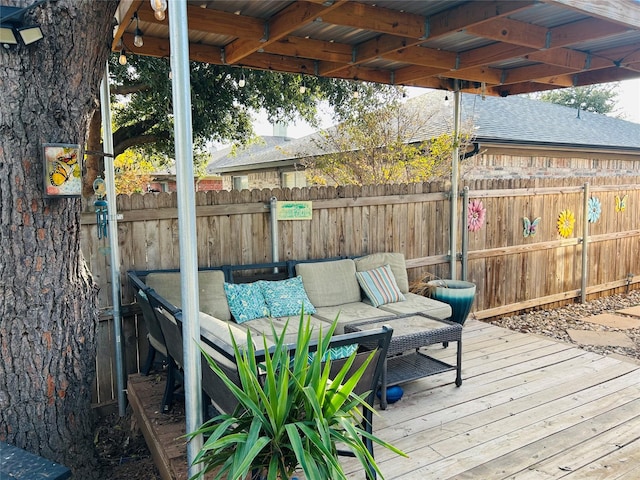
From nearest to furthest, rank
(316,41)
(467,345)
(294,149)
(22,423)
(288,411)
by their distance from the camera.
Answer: (288,411)
(22,423)
(316,41)
(467,345)
(294,149)

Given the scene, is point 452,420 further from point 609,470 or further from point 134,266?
point 134,266

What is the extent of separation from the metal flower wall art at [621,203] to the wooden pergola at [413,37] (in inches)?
115

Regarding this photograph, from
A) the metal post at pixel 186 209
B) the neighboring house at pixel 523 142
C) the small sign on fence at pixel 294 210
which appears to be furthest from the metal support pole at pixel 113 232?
the neighboring house at pixel 523 142

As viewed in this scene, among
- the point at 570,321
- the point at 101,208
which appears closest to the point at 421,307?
the point at 101,208

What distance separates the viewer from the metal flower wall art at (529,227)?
652 cm

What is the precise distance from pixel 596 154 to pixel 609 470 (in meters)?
9.94

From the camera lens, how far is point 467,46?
4.55 m

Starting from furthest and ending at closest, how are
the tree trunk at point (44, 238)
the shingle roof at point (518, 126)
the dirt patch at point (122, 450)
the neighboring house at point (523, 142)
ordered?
the shingle roof at point (518, 126) → the neighboring house at point (523, 142) → the dirt patch at point (122, 450) → the tree trunk at point (44, 238)

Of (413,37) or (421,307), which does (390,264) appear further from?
(413,37)

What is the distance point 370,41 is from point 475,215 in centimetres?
266

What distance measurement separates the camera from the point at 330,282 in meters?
4.64

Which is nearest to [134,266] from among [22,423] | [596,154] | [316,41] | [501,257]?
[22,423]

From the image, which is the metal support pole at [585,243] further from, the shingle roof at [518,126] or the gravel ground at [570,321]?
the shingle roof at [518,126]

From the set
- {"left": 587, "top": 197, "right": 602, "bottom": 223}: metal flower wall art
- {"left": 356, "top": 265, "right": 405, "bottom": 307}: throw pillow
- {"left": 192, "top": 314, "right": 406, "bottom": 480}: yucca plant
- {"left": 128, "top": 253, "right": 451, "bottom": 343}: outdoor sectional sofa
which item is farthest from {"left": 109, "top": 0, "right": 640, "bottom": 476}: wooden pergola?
{"left": 587, "top": 197, "right": 602, "bottom": 223}: metal flower wall art
